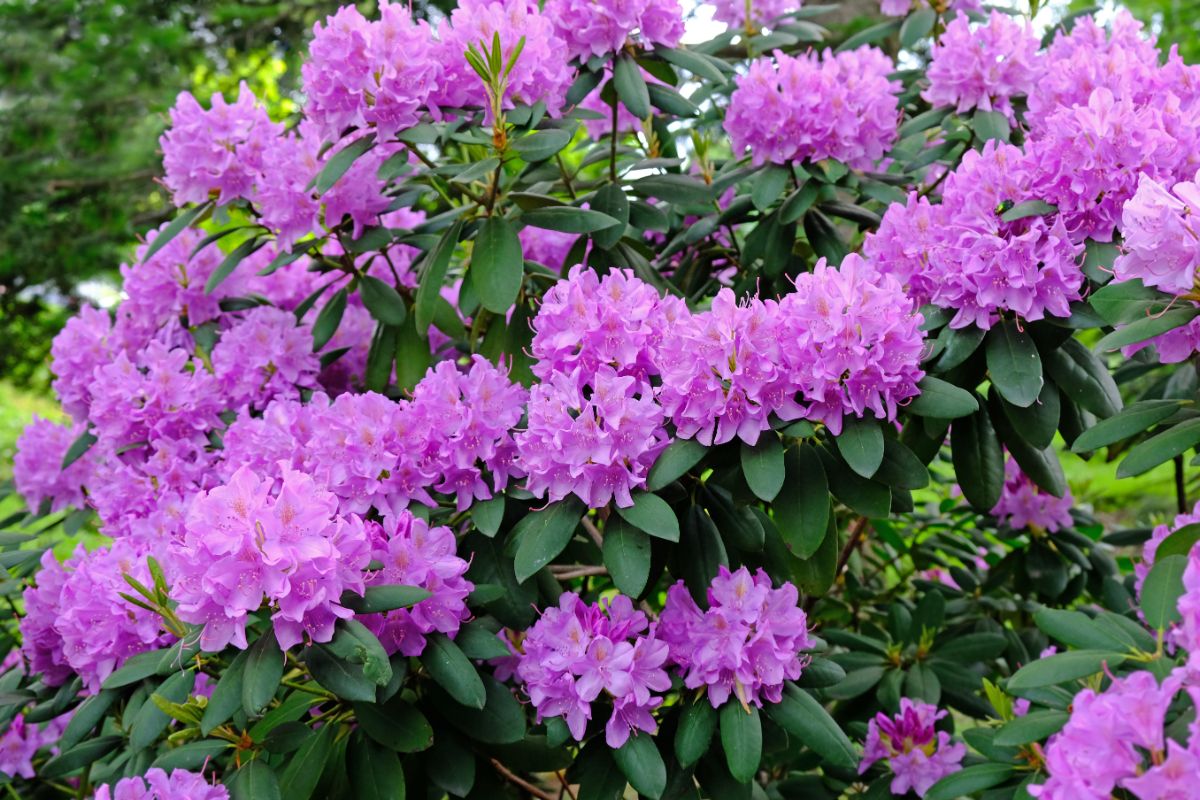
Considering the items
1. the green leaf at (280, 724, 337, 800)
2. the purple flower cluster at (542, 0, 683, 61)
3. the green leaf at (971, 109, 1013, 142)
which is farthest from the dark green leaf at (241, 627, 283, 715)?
the green leaf at (971, 109, 1013, 142)

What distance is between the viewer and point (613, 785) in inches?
58.0

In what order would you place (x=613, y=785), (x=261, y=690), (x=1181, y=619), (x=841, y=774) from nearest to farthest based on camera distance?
1. (x=1181, y=619)
2. (x=261, y=690)
3. (x=613, y=785)
4. (x=841, y=774)

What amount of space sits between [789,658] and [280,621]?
650 mm

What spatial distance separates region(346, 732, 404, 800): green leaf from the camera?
1.46 m

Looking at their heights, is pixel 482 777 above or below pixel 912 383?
below

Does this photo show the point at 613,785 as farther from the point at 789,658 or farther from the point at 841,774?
the point at 841,774

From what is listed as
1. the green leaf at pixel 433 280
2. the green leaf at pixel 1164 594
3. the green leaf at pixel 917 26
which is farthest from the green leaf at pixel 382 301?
the green leaf at pixel 1164 594

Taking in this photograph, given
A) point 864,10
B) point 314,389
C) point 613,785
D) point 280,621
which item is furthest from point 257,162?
point 864,10

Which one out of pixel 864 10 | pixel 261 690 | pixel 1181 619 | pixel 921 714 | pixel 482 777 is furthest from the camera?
pixel 864 10

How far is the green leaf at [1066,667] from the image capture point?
1139mm

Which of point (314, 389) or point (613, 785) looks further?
point (314, 389)

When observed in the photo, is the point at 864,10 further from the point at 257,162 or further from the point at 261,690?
the point at 261,690

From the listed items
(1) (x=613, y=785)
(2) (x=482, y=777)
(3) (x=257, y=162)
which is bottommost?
(2) (x=482, y=777)

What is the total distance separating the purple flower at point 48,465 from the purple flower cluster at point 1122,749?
1.94m
